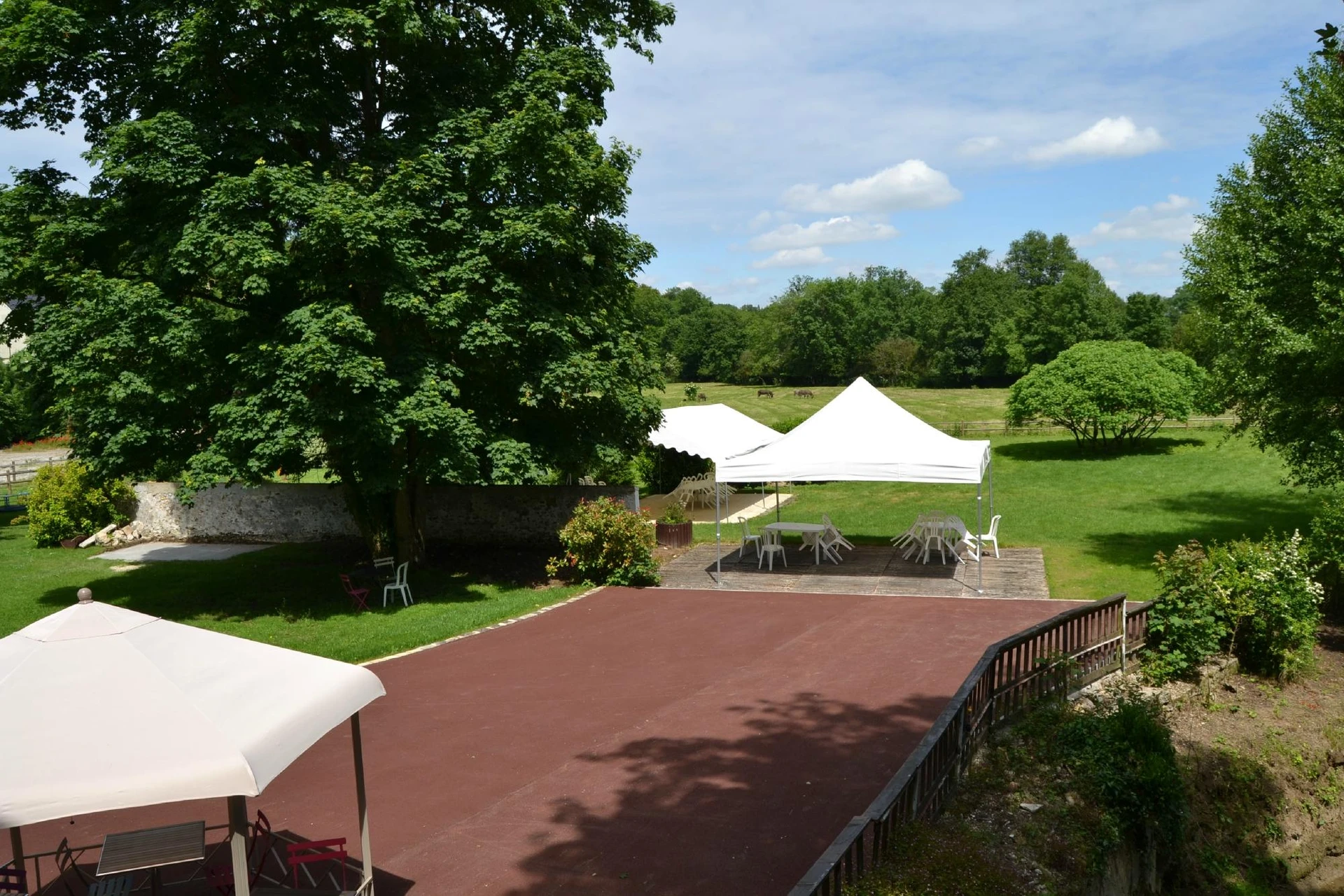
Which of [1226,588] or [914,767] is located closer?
[914,767]

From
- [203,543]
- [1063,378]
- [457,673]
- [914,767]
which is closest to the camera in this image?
[914,767]

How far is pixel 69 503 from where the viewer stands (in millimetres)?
21922

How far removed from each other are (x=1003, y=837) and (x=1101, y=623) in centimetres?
445

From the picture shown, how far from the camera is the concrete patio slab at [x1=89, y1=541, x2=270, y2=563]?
19.9 meters

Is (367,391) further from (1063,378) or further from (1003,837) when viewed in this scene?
(1063,378)

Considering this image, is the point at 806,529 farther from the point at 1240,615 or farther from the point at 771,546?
the point at 1240,615

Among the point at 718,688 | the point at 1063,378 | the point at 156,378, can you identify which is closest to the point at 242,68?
the point at 156,378

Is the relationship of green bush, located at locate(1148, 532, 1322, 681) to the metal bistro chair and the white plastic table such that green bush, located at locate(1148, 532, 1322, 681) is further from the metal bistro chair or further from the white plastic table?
the metal bistro chair

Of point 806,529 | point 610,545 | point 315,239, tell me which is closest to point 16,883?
point 315,239

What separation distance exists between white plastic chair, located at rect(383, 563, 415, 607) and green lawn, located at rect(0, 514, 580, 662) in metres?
0.16

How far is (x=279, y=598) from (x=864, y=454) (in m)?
9.87

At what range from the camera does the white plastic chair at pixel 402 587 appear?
600 inches

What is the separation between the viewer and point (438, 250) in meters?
15.2

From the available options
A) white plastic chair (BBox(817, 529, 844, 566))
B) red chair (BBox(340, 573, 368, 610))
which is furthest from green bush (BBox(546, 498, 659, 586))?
white plastic chair (BBox(817, 529, 844, 566))
